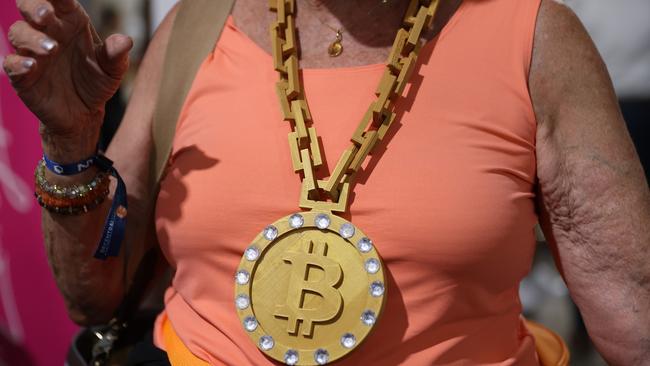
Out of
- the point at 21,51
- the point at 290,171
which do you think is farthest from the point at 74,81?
the point at 290,171

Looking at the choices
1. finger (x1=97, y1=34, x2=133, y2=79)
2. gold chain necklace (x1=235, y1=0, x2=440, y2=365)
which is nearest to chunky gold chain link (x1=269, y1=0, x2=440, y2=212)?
gold chain necklace (x1=235, y1=0, x2=440, y2=365)

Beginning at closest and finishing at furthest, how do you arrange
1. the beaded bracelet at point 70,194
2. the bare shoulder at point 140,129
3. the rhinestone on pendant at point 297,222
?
the rhinestone on pendant at point 297,222 → the beaded bracelet at point 70,194 → the bare shoulder at point 140,129

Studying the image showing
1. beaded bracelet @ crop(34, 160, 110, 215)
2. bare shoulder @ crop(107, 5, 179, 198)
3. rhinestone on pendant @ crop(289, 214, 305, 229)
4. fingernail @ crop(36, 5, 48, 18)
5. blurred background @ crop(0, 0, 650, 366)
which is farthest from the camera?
blurred background @ crop(0, 0, 650, 366)

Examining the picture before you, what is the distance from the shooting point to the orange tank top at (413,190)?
1231mm

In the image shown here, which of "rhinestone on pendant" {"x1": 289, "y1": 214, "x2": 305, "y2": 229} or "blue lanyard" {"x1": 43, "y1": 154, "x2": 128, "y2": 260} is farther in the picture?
"blue lanyard" {"x1": 43, "y1": 154, "x2": 128, "y2": 260}

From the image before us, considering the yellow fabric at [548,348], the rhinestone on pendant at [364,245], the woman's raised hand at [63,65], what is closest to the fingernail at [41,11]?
the woman's raised hand at [63,65]

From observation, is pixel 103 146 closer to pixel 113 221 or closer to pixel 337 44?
pixel 113 221

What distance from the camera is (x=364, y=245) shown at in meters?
1.22

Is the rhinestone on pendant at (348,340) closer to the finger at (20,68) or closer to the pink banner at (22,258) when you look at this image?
the finger at (20,68)

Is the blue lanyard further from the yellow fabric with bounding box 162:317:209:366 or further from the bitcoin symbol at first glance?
the bitcoin symbol

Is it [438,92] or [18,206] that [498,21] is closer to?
[438,92]

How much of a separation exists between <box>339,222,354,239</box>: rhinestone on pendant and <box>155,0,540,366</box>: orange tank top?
0.02 meters

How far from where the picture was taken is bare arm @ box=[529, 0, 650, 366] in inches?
48.8

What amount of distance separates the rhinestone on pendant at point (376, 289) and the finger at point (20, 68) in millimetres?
559
